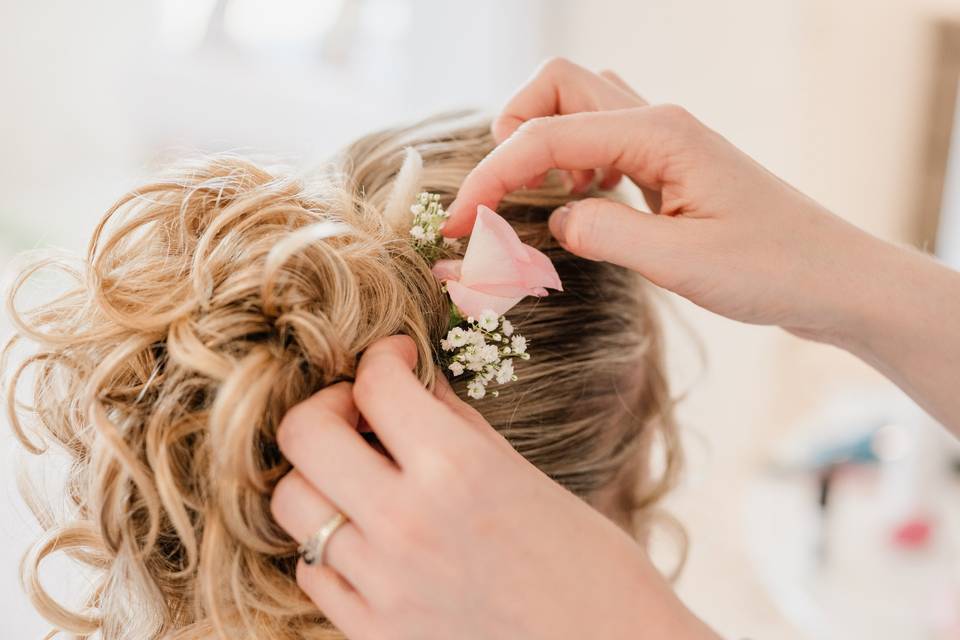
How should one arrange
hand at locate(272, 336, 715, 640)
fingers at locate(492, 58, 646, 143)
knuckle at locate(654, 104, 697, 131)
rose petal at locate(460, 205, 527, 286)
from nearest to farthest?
hand at locate(272, 336, 715, 640), rose petal at locate(460, 205, 527, 286), knuckle at locate(654, 104, 697, 131), fingers at locate(492, 58, 646, 143)

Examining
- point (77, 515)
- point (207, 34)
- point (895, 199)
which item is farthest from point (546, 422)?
point (895, 199)

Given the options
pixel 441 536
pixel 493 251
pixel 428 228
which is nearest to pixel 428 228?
pixel 428 228

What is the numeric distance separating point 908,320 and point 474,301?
0.54m

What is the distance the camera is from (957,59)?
9.12 feet

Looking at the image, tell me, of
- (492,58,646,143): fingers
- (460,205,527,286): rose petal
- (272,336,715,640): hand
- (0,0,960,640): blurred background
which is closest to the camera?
(272,336,715,640): hand

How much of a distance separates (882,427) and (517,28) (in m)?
1.38

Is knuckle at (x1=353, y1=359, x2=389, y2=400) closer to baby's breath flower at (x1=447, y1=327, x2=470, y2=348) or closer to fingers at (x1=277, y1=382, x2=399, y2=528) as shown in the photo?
fingers at (x1=277, y1=382, x2=399, y2=528)

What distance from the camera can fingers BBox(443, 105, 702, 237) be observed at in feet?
2.64

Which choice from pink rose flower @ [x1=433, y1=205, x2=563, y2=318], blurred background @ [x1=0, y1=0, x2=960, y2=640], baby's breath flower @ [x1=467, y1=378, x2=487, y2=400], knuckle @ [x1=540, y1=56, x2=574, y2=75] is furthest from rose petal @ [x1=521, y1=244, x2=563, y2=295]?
blurred background @ [x1=0, y1=0, x2=960, y2=640]

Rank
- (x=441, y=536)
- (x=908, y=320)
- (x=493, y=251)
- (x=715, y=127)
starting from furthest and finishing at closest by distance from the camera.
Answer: (x=715, y=127) → (x=908, y=320) → (x=493, y=251) → (x=441, y=536)

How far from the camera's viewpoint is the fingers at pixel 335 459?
0.56 m

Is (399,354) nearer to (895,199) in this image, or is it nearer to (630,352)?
(630,352)

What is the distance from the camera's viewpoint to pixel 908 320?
95cm

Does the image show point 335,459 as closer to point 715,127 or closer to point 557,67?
point 557,67
